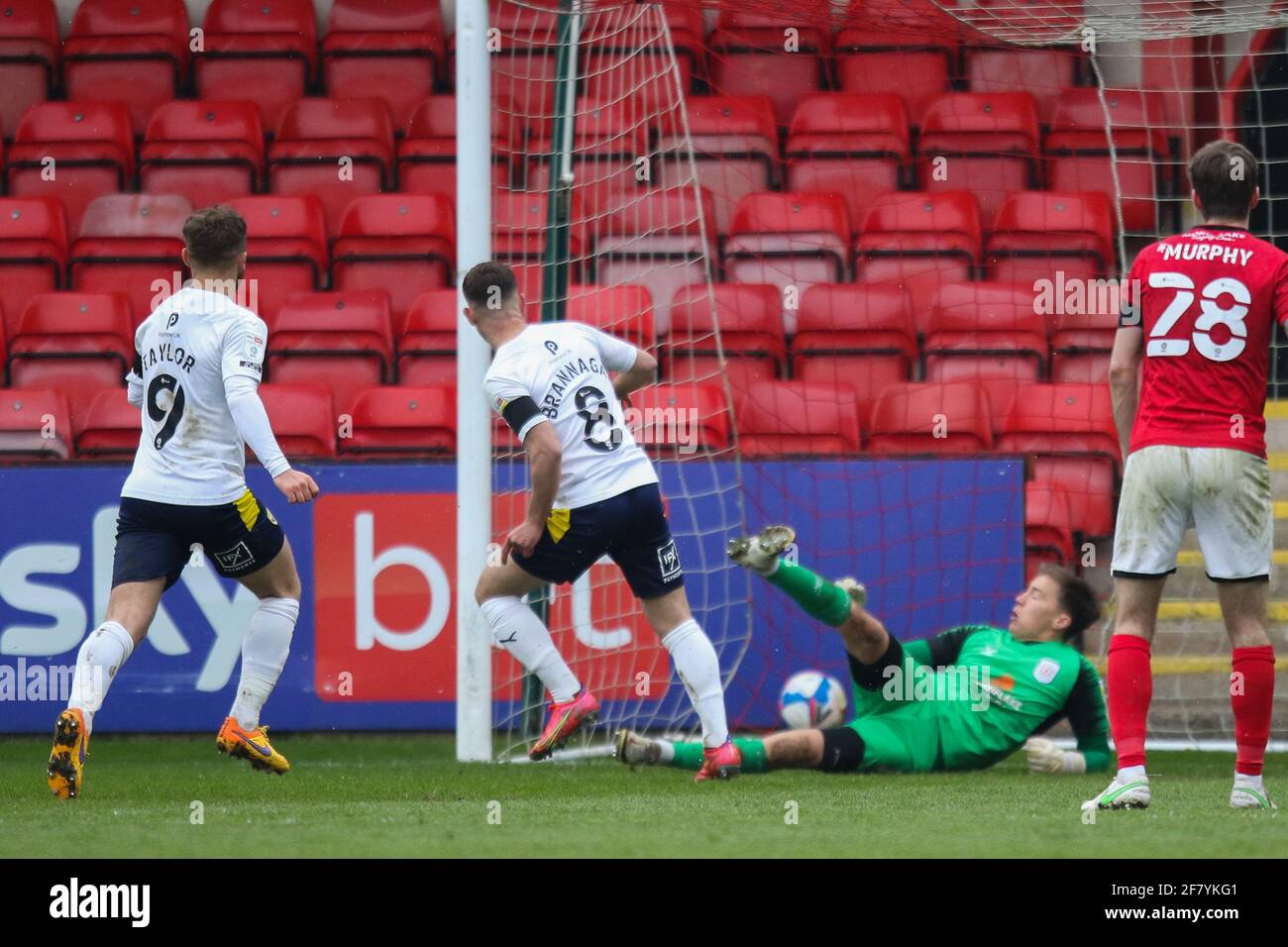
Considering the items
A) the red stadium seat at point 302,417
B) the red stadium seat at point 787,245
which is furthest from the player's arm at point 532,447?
the red stadium seat at point 787,245

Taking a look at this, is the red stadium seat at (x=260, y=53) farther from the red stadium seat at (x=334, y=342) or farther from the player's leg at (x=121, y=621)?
the player's leg at (x=121, y=621)

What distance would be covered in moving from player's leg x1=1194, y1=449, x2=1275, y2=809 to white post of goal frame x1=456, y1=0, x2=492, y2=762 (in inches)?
113

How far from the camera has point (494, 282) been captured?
19.6 ft

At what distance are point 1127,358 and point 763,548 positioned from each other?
129cm

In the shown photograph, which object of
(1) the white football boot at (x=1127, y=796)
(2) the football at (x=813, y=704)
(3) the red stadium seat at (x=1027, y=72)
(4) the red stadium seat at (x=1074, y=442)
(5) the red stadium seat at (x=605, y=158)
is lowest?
(2) the football at (x=813, y=704)

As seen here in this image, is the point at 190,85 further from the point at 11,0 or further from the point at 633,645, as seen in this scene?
the point at 633,645

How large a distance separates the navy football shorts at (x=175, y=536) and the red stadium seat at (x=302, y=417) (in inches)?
110

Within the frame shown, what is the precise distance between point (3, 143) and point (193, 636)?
469 cm

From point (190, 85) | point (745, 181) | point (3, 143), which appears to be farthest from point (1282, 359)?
point (3, 143)

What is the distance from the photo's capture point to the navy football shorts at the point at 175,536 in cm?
562

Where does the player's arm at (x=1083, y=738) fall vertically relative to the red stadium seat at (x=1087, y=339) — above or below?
below

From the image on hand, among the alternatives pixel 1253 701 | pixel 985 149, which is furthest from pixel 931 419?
pixel 1253 701

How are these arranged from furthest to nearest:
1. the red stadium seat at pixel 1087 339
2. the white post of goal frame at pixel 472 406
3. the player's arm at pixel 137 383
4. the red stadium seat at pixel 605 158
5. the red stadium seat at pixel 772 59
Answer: the red stadium seat at pixel 772 59 → the red stadium seat at pixel 1087 339 → the red stadium seat at pixel 605 158 → the white post of goal frame at pixel 472 406 → the player's arm at pixel 137 383

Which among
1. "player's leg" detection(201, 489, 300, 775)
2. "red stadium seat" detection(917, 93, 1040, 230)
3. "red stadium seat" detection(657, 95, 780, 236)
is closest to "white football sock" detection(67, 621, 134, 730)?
"player's leg" detection(201, 489, 300, 775)
